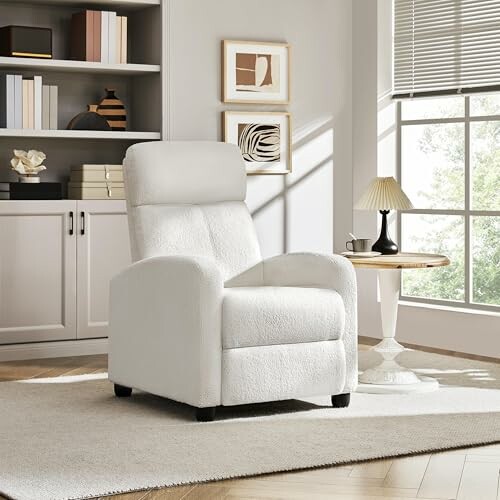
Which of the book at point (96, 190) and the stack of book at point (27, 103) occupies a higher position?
the stack of book at point (27, 103)

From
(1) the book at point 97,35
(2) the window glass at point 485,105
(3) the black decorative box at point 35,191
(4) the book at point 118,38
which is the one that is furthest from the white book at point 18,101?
(2) the window glass at point 485,105

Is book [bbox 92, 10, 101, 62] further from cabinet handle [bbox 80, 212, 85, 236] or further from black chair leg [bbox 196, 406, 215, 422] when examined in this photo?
black chair leg [bbox 196, 406, 215, 422]

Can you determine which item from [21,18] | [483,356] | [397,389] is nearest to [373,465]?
[397,389]

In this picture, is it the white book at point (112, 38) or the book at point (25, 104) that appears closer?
the book at point (25, 104)

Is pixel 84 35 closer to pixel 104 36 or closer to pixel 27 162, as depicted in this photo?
pixel 104 36

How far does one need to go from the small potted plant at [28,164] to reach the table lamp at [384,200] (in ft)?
5.68

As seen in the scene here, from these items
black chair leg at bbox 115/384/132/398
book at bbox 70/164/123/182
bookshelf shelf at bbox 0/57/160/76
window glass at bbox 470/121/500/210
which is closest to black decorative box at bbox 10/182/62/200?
book at bbox 70/164/123/182

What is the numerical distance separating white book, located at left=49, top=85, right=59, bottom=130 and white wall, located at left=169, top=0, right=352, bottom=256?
61 centimetres

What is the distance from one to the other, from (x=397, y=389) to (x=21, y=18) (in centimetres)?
285

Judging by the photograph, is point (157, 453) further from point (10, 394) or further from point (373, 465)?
point (10, 394)

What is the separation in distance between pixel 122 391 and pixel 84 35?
2124 mm

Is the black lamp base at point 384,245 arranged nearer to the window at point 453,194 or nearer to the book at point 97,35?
the window at point 453,194

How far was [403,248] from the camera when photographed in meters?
6.44

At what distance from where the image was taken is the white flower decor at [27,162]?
219 inches
